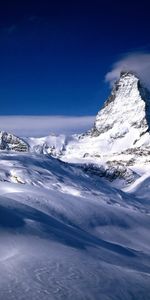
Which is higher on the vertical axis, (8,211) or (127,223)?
(8,211)

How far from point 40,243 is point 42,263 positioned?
3.85 m

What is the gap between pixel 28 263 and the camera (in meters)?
23.9

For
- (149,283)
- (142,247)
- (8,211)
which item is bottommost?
(142,247)

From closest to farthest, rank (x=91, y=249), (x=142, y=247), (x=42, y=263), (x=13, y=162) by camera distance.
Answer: (x=42, y=263)
(x=91, y=249)
(x=142, y=247)
(x=13, y=162)

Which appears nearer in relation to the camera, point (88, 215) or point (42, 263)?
point (42, 263)

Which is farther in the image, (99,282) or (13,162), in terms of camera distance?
(13,162)

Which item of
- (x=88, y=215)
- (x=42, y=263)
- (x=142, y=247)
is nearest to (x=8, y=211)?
(x=42, y=263)

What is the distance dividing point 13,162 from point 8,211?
107467 mm

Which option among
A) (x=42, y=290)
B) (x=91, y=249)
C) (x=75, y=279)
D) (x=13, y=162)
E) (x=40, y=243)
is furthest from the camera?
(x=13, y=162)

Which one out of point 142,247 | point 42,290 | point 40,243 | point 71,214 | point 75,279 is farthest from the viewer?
point 71,214

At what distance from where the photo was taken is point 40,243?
1112 inches

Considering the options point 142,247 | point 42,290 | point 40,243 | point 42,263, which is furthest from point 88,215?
point 42,290

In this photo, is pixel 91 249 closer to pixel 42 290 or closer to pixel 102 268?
pixel 102 268

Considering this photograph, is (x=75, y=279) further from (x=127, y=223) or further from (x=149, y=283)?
(x=127, y=223)
